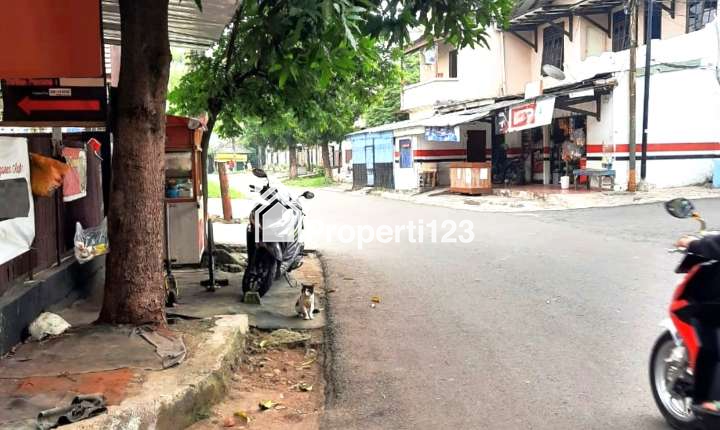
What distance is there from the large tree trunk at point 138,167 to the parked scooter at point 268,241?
2.16 m

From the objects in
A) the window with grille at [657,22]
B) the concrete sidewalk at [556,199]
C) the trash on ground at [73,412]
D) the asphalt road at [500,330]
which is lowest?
the asphalt road at [500,330]

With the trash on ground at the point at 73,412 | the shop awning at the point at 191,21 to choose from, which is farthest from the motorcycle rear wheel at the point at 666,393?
the shop awning at the point at 191,21

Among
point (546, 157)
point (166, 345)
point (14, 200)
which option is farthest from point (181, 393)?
point (546, 157)

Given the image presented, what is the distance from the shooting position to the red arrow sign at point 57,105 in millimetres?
5656

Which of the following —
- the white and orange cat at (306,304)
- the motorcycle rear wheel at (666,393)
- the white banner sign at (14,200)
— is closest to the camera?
the motorcycle rear wheel at (666,393)

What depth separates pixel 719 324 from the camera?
362 cm

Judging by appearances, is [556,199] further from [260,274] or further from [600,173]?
[260,274]

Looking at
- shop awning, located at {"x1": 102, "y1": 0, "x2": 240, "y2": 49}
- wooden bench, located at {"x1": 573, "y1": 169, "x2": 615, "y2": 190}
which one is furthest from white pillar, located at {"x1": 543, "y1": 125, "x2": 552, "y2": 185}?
shop awning, located at {"x1": 102, "y1": 0, "x2": 240, "y2": 49}

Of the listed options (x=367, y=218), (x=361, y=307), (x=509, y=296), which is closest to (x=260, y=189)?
(x=361, y=307)

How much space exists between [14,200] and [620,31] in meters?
21.4

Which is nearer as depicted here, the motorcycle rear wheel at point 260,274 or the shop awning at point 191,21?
the motorcycle rear wheel at point 260,274

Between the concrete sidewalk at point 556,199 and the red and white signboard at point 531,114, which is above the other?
the red and white signboard at point 531,114

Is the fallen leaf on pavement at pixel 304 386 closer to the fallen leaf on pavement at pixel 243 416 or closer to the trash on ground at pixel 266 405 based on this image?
the trash on ground at pixel 266 405

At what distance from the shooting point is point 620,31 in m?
22.0
